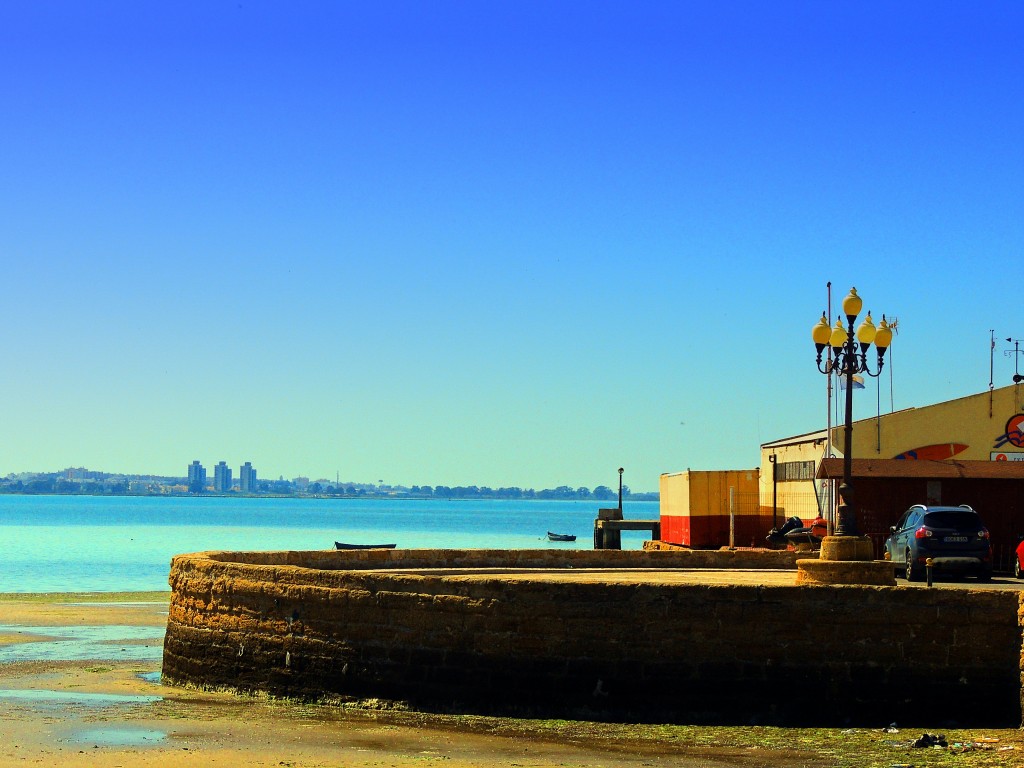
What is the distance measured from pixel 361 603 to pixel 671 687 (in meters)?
4.33

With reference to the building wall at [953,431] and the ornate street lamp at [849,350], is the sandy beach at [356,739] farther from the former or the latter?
the building wall at [953,431]

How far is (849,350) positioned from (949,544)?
3.77m

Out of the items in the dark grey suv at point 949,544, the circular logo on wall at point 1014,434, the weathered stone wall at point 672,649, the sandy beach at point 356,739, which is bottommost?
the sandy beach at point 356,739

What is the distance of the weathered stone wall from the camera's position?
16391 millimetres

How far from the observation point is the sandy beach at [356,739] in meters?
14.8

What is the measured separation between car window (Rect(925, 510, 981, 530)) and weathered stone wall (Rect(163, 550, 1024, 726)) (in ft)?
26.2

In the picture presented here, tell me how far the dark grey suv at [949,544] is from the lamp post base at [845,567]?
5918mm

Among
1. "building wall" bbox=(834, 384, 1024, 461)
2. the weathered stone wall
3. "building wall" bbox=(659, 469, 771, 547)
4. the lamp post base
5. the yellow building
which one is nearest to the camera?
the weathered stone wall

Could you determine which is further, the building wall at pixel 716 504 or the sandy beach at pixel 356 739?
the building wall at pixel 716 504

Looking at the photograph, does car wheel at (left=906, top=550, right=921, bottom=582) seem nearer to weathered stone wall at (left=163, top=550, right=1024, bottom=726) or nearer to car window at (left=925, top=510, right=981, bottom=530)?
car window at (left=925, top=510, right=981, bottom=530)

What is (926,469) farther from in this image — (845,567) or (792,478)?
(845,567)

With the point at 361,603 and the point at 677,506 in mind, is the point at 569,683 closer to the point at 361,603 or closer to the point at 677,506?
the point at 361,603

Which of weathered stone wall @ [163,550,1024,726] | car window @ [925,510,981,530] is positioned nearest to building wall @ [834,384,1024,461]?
car window @ [925,510,981,530]

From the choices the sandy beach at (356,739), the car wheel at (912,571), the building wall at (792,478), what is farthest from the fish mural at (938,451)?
the sandy beach at (356,739)
